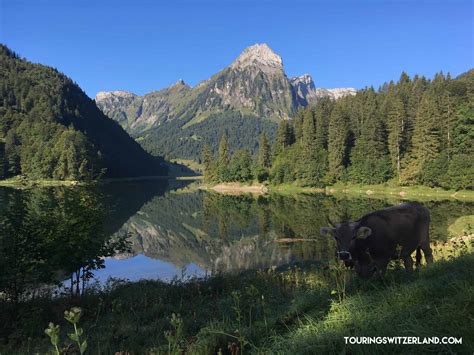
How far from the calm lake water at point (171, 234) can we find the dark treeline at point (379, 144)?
25461 millimetres

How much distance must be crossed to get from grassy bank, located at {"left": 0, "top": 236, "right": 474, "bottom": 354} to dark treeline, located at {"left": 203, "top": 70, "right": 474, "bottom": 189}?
256 feet

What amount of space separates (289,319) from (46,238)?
30.3 ft

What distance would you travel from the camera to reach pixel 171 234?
44.9 metres

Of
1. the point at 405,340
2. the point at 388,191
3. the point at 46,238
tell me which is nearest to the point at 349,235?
the point at 405,340

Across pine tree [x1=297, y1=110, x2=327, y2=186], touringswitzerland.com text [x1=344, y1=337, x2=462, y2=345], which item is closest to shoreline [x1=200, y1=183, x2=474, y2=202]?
pine tree [x1=297, y1=110, x2=327, y2=186]

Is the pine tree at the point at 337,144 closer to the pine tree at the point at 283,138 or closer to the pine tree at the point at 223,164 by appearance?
the pine tree at the point at 283,138

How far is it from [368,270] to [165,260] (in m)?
25.4

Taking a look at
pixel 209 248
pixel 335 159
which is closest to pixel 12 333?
pixel 209 248

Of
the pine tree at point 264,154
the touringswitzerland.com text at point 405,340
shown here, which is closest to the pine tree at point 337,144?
the pine tree at point 264,154

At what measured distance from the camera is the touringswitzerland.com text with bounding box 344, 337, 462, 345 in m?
4.00

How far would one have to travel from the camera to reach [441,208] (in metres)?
54.8

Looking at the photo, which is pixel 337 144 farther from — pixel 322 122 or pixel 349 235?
pixel 349 235

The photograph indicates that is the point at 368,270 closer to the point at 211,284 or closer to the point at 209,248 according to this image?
the point at 211,284

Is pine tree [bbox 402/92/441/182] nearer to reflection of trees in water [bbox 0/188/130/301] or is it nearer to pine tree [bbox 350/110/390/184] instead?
pine tree [bbox 350/110/390/184]
